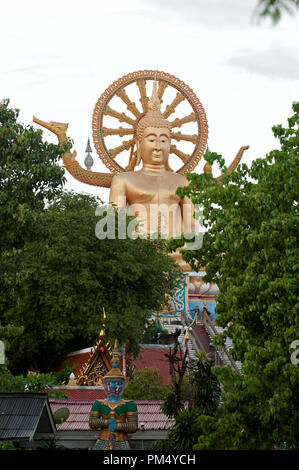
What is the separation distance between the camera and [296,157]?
49.3ft

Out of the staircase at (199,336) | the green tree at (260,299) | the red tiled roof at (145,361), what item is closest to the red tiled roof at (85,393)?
the red tiled roof at (145,361)

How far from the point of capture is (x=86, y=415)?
1797 cm

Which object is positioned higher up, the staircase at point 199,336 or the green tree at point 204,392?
the staircase at point 199,336

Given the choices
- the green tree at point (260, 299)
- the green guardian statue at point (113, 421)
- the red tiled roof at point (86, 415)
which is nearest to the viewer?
the green tree at point (260, 299)

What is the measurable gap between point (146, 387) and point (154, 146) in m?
15.0

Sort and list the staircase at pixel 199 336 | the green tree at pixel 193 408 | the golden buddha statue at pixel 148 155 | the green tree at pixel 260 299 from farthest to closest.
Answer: the golden buddha statue at pixel 148 155 → the staircase at pixel 199 336 → the green tree at pixel 193 408 → the green tree at pixel 260 299

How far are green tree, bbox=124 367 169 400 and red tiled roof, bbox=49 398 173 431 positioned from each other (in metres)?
2.50

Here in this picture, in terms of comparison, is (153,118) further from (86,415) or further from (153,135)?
(86,415)

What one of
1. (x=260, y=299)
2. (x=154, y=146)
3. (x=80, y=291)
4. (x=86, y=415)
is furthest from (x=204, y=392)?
(x=154, y=146)

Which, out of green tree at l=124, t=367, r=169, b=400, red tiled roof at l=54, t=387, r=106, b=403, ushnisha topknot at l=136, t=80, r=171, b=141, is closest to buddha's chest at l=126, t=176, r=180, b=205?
ushnisha topknot at l=136, t=80, r=171, b=141

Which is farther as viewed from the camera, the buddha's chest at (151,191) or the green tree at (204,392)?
the buddha's chest at (151,191)

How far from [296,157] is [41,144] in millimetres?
5418

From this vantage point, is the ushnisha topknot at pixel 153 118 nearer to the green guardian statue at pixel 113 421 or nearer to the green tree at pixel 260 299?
the green tree at pixel 260 299

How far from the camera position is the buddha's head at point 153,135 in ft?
115
